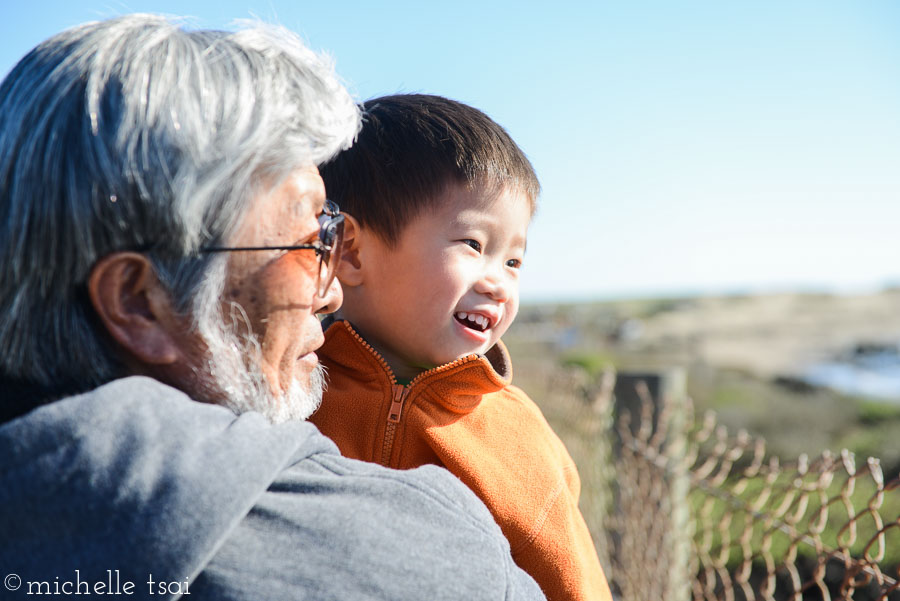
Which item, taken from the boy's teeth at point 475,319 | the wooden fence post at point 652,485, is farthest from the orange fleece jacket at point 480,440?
the wooden fence post at point 652,485

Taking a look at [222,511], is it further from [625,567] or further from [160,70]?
[625,567]

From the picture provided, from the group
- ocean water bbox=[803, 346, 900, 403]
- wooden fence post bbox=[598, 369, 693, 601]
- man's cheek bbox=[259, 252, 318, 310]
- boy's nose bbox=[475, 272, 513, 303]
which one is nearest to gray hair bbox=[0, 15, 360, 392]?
man's cheek bbox=[259, 252, 318, 310]

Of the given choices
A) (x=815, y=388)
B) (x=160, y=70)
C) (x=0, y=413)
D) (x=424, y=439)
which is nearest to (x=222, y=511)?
(x=0, y=413)

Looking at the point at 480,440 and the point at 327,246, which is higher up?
the point at 327,246

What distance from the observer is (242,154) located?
1.26 meters

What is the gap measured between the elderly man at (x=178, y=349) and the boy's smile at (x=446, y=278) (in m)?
0.48

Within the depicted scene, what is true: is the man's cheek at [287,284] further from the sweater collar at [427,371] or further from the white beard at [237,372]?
the sweater collar at [427,371]

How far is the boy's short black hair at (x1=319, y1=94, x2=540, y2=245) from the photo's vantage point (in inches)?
76.1

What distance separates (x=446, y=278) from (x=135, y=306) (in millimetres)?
849

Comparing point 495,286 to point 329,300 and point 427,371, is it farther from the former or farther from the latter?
point 329,300

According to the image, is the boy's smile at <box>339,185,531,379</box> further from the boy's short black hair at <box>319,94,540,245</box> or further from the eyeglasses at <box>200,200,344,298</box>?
the eyeglasses at <box>200,200,344,298</box>

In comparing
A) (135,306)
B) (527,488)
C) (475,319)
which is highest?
(135,306)

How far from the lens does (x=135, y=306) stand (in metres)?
1.26

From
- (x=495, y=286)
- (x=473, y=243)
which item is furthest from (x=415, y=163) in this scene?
(x=495, y=286)
